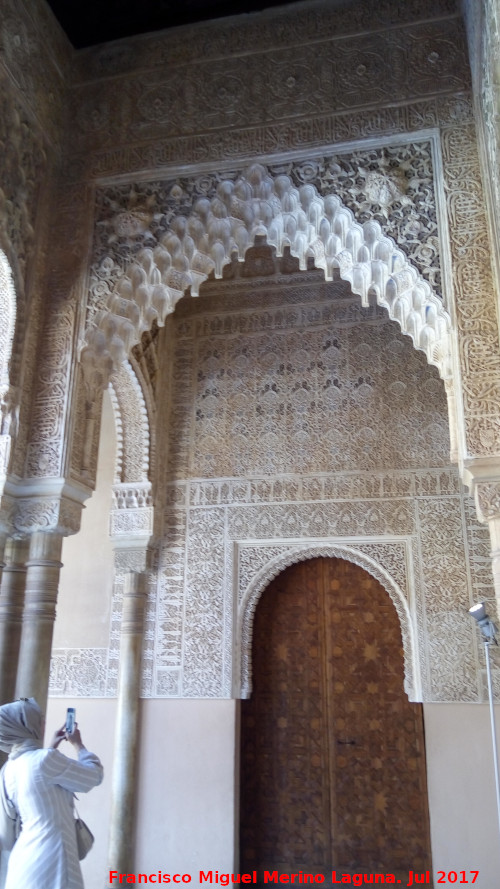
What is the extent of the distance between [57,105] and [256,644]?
410 cm

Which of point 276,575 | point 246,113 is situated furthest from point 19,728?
point 246,113

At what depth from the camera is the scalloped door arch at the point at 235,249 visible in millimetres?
4082

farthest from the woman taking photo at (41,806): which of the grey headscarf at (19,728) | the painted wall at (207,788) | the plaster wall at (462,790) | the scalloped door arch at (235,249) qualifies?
the plaster wall at (462,790)

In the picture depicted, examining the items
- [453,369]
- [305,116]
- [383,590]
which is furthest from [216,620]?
[305,116]

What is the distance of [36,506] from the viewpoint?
401cm

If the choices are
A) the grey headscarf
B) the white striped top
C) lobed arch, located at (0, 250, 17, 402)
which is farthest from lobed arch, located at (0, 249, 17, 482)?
the white striped top

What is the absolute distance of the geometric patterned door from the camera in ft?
16.8

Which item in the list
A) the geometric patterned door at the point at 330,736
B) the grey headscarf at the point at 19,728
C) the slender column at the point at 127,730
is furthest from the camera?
the slender column at the point at 127,730

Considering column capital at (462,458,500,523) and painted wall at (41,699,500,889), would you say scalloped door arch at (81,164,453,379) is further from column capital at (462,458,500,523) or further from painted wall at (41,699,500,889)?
painted wall at (41,699,500,889)

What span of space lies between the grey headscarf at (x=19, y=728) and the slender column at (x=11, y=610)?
1358mm

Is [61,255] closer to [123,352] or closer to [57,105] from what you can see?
[123,352]

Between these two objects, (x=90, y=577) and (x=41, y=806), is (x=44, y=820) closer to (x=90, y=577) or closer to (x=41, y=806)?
(x=41, y=806)

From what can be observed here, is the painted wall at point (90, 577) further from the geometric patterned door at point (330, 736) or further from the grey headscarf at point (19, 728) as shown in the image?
the grey headscarf at point (19, 728)

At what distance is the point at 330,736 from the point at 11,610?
8.73 feet
